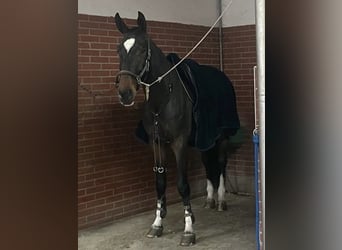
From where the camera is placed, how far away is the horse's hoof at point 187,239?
345 centimetres

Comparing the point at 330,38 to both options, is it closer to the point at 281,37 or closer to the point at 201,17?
the point at 281,37

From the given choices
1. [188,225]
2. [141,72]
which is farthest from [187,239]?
[141,72]

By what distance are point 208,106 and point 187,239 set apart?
3.56 feet

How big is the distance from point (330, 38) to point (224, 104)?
308 cm

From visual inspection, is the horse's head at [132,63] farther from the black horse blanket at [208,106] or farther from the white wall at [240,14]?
Answer: the white wall at [240,14]

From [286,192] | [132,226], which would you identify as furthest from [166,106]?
[286,192]

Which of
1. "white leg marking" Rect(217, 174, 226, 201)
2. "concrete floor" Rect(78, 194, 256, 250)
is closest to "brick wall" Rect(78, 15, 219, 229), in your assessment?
"concrete floor" Rect(78, 194, 256, 250)

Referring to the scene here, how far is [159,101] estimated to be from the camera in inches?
137

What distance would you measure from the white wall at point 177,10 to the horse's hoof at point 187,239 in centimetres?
194

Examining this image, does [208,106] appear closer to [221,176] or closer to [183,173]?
[183,173]

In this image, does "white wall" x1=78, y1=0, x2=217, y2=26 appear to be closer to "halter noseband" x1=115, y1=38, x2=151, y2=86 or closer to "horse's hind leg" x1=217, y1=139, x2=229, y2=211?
"halter noseband" x1=115, y1=38, x2=151, y2=86

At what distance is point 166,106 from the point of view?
3.49 metres

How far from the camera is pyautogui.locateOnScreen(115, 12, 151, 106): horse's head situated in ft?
10.6

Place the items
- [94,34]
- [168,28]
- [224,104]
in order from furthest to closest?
[168,28] → [224,104] → [94,34]
